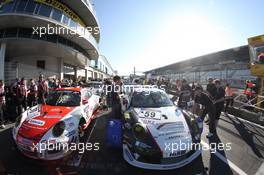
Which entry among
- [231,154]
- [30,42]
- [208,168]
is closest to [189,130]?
[208,168]

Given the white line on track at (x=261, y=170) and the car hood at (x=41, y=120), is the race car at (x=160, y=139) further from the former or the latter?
the car hood at (x=41, y=120)

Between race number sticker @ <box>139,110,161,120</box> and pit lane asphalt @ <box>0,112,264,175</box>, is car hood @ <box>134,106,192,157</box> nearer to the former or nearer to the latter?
race number sticker @ <box>139,110,161,120</box>

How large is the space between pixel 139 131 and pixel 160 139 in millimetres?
429

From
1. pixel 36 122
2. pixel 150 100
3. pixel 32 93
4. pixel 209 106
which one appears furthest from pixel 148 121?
pixel 32 93

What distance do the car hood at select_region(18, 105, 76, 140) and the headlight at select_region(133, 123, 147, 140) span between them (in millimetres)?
1760

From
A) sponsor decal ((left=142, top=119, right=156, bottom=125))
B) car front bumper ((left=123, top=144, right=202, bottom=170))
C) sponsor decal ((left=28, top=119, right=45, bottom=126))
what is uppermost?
sponsor decal ((left=142, top=119, right=156, bottom=125))

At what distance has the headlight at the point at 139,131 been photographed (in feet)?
9.87

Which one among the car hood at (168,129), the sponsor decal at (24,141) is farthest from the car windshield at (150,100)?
the sponsor decal at (24,141)

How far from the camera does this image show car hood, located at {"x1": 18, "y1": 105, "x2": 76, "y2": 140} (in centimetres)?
321

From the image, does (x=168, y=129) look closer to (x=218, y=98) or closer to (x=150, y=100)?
Result: (x=150, y=100)

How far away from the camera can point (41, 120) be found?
11.8 feet

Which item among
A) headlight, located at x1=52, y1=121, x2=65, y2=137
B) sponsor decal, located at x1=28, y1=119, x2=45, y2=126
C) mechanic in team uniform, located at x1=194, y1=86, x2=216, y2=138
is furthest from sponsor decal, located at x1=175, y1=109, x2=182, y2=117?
sponsor decal, located at x1=28, y1=119, x2=45, y2=126

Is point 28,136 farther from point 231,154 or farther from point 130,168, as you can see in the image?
point 231,154

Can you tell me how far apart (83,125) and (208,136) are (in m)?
3.61
